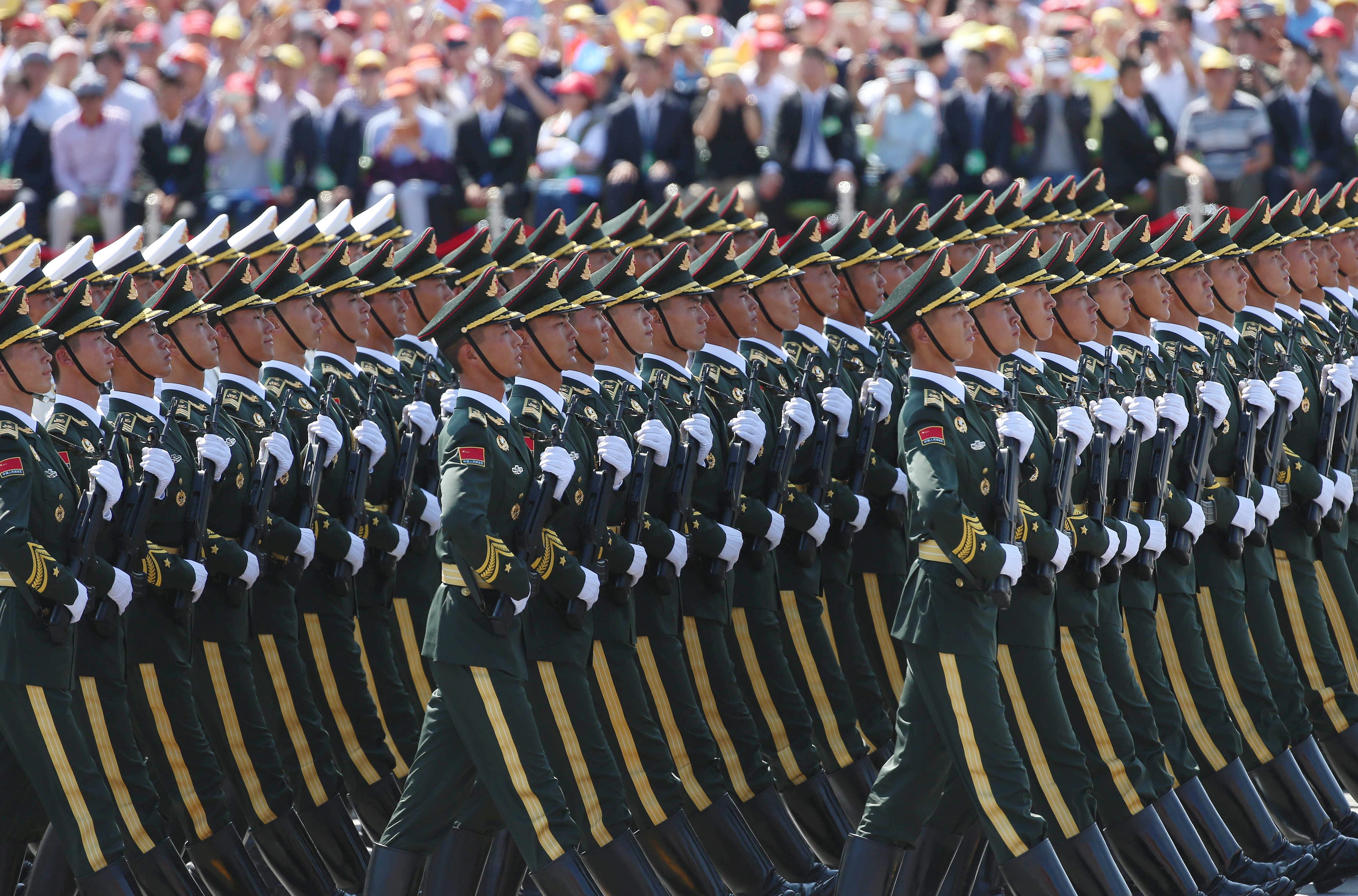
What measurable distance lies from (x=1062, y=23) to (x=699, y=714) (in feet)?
28.6

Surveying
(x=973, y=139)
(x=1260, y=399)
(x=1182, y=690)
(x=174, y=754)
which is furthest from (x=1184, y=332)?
(x=973, y=139)

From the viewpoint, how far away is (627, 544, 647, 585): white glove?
231 inches

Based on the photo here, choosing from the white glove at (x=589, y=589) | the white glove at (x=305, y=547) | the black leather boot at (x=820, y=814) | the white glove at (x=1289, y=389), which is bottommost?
the black leather boot at (x=820, y=814)

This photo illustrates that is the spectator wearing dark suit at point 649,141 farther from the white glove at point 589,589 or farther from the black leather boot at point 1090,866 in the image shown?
the black leather boot at point 1090,866

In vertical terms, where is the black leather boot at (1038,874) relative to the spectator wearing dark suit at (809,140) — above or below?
above

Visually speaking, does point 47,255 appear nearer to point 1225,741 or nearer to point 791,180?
point 791,180

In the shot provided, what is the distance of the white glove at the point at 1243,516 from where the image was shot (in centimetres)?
654

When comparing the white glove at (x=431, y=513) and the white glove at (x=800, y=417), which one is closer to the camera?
the white glove at (x=800, y=417)

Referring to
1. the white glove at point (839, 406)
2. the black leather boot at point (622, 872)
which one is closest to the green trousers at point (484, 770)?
the black leather boot at point (622, 872)

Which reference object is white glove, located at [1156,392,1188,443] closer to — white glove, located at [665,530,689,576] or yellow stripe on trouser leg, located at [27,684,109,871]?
white glove, located at [665,530,689,576]

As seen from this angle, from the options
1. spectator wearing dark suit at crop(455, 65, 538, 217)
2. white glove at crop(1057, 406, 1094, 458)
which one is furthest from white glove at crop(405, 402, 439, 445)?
spectator wearing dark suit at crop(455, 65, 538, 217)

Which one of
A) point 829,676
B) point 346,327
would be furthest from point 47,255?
point 829,676

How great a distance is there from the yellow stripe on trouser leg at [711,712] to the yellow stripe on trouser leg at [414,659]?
936 millimetres

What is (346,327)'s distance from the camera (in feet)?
23.8
